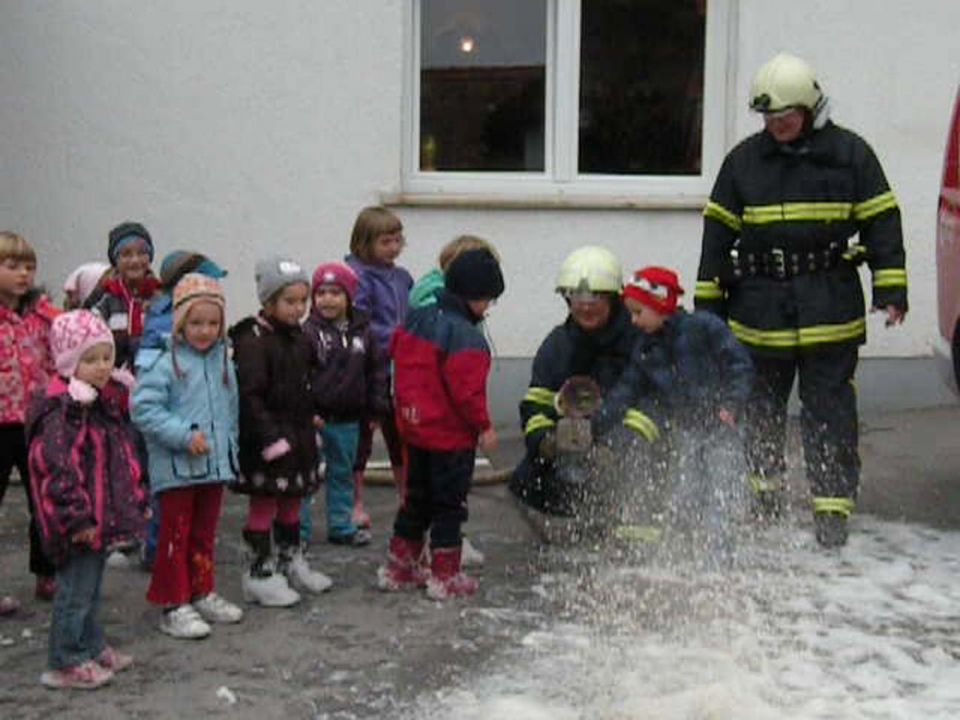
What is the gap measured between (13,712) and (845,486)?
364 cm

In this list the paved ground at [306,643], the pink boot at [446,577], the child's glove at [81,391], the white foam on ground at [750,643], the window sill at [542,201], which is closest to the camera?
the white foam on ground at [750,643]

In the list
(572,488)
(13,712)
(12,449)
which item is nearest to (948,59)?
(572,488)

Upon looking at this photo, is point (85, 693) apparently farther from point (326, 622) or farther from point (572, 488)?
point (572, 488)

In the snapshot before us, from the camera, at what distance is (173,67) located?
931 centimetres

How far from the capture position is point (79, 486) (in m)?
5.06

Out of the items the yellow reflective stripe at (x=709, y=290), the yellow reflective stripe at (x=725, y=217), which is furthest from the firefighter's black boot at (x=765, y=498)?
the yellow reflective stripe at (x=725, y=217)

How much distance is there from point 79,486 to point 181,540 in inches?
28.6

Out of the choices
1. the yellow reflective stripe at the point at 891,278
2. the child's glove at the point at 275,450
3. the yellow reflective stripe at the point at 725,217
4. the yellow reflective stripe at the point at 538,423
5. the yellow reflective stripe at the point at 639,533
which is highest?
the yellow reflective stripe at the point at 725,217

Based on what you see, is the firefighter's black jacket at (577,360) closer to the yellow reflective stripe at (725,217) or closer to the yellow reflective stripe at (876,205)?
the yellow reflective stripe at (725,217)

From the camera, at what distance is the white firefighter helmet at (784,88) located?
264 inches

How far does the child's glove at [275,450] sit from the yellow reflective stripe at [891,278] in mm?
2639

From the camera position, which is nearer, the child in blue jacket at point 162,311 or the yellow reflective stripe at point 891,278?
the child in blue jacket at point 162,311

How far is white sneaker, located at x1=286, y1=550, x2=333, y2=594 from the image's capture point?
623 cm

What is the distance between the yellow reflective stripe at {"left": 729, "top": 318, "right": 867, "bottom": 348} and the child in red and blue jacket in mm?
1373
